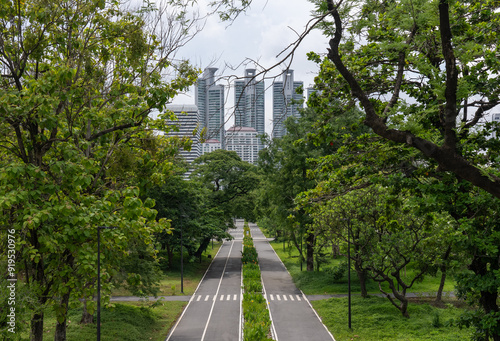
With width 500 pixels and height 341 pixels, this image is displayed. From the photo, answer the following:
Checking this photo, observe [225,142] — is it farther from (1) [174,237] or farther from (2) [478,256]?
(1) [174,237]

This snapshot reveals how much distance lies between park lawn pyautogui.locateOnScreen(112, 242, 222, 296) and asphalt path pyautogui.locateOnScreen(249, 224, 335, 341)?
→ 635 cm

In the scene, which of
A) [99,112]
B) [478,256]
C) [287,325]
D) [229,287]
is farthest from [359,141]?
[229,287]

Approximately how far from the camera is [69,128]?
909cm

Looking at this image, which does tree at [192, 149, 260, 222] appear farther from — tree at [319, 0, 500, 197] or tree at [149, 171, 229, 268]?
tree at [319, 0, 500, 197]

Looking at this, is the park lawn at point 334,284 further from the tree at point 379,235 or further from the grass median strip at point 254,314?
the tree at point 379,235

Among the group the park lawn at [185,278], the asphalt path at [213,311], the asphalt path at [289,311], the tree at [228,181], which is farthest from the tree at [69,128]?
the tree at [228,181]

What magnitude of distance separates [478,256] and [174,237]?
32470 millimetres

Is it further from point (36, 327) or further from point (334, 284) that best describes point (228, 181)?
point (36, 327)

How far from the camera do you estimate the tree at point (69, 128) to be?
7.61 metres

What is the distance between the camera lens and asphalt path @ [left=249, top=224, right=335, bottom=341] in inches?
773

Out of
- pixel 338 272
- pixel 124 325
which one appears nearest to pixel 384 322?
pixel 338 272

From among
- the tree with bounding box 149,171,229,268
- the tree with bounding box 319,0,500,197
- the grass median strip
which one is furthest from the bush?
the tree with bounding box 319,0,500,197

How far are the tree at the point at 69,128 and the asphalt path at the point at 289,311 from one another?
488 inches

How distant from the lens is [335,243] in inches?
978
